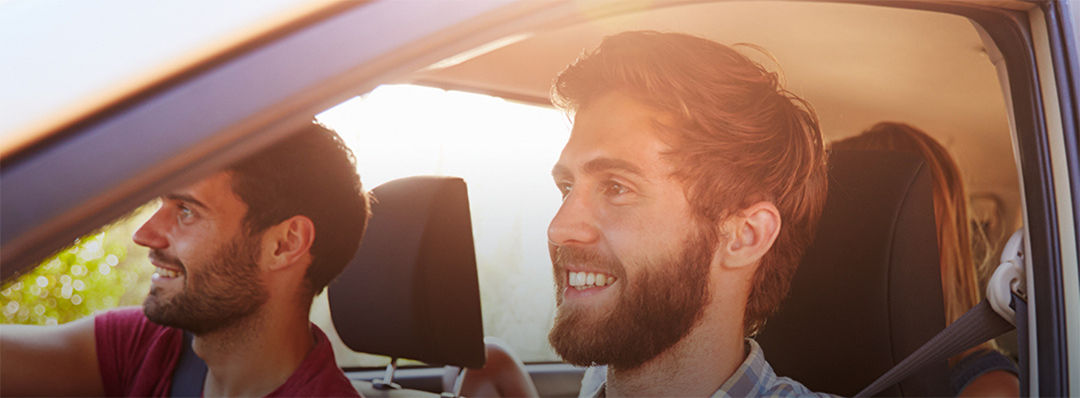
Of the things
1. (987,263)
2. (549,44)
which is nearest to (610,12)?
(549,44)

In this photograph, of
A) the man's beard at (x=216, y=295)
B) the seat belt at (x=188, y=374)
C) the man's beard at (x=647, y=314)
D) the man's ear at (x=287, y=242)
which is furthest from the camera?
the seat belt at (x=188, y=374)

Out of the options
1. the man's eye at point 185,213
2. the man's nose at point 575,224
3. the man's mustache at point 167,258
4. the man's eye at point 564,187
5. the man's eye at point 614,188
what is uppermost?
the man's eye at point 564,187

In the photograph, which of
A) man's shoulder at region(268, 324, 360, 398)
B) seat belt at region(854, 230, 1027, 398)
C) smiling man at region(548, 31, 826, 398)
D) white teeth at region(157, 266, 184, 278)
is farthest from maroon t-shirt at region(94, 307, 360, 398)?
seat belt at region(854, 230, 1027, 398)

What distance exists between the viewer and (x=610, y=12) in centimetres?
82

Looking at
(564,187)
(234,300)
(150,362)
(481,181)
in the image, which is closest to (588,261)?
(564,187)

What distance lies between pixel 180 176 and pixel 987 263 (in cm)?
235

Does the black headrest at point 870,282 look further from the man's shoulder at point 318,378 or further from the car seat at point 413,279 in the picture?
the man's shoulder at point 318,378

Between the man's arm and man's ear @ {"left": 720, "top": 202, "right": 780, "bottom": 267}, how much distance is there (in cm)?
151

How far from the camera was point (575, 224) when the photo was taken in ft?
4.63

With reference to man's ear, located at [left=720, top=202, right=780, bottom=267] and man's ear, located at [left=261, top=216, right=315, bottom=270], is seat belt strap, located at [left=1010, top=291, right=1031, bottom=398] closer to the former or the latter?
man's ear, located at [left=720, top=202, right=780, bottom=267]

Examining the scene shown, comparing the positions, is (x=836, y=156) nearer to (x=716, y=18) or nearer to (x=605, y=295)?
(x=716, y=18)

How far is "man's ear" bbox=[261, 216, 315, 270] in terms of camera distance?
5.20 feet

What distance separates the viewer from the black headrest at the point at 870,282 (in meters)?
1.48

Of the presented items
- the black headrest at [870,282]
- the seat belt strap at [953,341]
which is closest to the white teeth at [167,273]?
the black headrest at [870,282]
